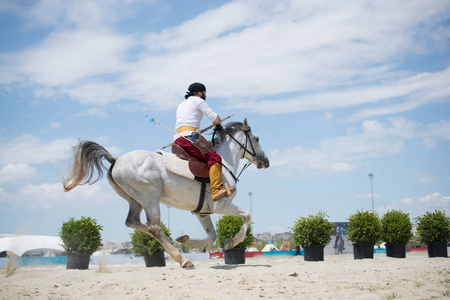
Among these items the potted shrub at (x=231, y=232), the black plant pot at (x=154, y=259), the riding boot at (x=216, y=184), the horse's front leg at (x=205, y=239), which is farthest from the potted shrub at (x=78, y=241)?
the riding boot at (x=216, y=184)

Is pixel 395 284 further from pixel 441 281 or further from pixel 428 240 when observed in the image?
pixel 428 240

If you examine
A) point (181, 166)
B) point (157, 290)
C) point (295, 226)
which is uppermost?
point (181, 166)

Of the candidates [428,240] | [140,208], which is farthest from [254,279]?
[428,240]

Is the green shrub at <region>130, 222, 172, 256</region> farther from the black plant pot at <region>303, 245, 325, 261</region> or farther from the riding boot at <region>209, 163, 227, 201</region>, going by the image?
the riding boot at <region>209, 163, 227, 201</region>

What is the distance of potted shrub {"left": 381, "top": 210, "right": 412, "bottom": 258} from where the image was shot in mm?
12312

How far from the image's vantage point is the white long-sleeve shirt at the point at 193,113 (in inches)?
303

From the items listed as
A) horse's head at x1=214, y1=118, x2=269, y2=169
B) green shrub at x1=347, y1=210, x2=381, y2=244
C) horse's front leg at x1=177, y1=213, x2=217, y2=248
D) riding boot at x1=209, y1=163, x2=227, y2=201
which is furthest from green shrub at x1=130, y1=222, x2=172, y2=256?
green shrub at x1=347, y1=210, x2=381, y2=244

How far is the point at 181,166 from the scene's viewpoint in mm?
7492

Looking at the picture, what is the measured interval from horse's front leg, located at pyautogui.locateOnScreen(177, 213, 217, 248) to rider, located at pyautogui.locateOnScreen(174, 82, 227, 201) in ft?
3.31

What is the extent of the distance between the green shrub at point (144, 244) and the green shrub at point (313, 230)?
3769 mm

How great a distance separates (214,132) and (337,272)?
3487 millimetres

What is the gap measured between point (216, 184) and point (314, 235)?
491 centimetres

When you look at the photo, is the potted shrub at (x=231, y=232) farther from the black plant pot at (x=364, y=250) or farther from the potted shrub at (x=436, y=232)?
the potted shrub at (x=436, y=232)

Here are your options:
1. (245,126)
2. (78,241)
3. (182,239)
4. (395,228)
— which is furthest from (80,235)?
(395,228)
